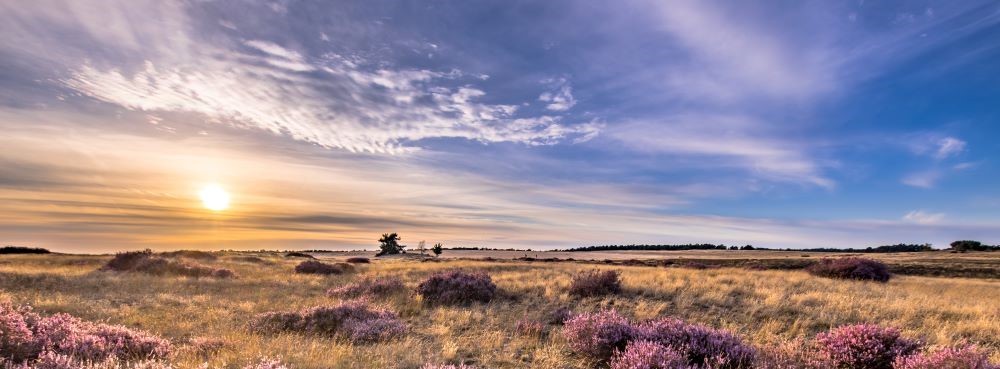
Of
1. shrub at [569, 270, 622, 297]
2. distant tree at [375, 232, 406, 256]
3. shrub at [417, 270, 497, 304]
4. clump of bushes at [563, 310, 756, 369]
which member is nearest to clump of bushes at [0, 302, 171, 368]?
clump of bushes at [563, 310, 756, 369]

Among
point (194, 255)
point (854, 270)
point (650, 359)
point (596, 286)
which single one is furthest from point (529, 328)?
point (194, 255)

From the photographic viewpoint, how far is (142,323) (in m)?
10.8

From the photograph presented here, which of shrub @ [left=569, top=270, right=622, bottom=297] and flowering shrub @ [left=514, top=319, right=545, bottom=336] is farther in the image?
shrub @ [left=569, top=270, right=622, bottom=297]

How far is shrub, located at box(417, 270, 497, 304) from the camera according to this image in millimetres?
14938

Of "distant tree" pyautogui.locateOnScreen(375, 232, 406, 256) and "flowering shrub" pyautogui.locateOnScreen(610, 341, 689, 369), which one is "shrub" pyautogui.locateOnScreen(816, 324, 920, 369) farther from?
"distant tree" pyautogui.locateOnScreen(375, 232, 406, 256)

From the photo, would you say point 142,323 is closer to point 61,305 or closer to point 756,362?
point 61,305

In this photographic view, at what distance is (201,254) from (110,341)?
3660 cm

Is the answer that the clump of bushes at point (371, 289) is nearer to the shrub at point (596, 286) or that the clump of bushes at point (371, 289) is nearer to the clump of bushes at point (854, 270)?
the shrub at point (596, 286)

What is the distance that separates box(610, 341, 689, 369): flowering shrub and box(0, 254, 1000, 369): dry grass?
4.71ft

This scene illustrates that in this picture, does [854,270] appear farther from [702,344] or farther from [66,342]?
[66,342]

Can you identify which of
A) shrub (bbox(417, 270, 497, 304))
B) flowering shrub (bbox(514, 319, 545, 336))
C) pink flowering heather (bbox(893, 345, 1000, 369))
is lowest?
flowering shrub (bbox(514, 319, 545, 336))

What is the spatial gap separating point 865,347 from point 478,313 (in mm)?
8149

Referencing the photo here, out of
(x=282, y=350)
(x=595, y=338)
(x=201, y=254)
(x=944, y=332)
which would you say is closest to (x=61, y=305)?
(x=282, y=350)

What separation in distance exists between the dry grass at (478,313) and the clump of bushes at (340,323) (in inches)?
15.8
